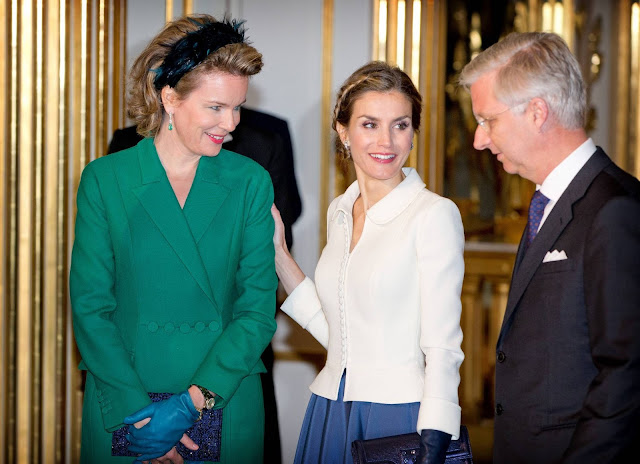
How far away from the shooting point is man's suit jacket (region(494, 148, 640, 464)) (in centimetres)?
166

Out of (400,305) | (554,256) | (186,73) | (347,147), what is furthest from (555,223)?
(186,73)

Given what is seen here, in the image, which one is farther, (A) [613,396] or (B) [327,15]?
(B) [327,15]

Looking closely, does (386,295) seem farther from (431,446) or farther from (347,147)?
(347,147)

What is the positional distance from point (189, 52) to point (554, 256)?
3.15ft

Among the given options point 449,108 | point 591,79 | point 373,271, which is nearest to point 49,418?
point 373,271

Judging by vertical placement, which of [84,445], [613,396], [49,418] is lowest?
[49,418]

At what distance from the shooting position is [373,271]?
2.10m

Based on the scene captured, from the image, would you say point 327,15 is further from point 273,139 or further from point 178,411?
point 178,411

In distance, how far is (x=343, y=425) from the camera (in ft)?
7.05

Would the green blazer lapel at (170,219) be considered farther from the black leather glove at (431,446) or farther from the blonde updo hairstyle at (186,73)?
the black leather glove at (431,446)

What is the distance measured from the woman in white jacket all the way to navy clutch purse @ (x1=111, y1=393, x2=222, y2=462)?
267 mm

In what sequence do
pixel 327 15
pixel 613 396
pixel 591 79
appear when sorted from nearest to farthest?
pixel 613 396 → pixel 327 15 → pixel 591 79

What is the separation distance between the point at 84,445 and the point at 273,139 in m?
1.42

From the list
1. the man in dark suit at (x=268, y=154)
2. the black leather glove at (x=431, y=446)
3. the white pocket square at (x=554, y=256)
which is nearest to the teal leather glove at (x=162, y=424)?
the black leather glove at (x=431, y=446)
